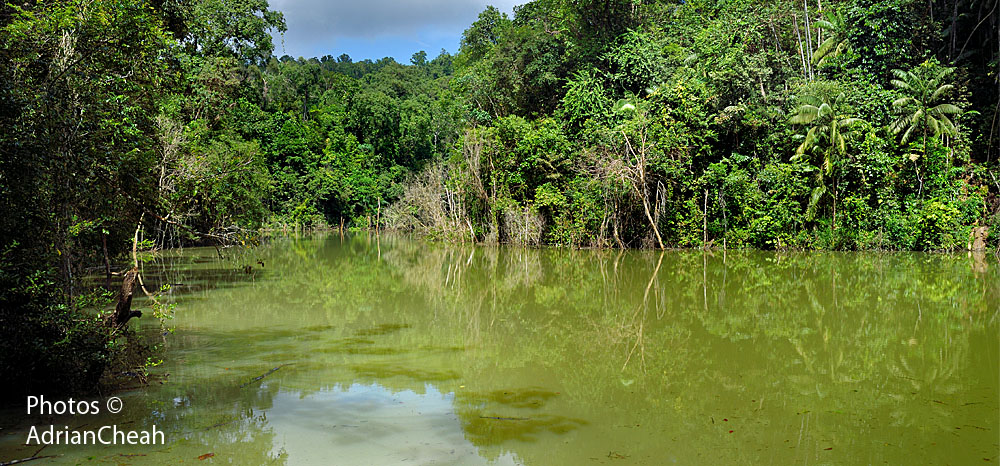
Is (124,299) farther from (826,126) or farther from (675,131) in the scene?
(826,126)

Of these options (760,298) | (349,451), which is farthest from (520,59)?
(349,451)

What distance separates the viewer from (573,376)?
6207 mm

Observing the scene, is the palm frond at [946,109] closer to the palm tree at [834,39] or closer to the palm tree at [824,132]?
the palm tree at [824,132]

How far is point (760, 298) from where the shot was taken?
430 inches

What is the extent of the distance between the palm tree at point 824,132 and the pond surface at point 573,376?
778 centimetres

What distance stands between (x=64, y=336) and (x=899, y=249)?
2142 cm

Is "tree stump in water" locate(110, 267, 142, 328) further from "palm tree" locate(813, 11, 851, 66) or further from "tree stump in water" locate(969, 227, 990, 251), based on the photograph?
"palm tree" locate(813, 11, 851, 66)

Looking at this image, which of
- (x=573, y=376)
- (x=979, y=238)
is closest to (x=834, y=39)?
(x=979, y=238)

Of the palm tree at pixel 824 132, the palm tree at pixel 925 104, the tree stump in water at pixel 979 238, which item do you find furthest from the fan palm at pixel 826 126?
the tree stump in water at pixel 979 238

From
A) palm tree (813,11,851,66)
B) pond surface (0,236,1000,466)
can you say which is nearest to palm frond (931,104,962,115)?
palm tree (813,11,851,66)

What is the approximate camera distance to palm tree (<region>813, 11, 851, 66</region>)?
22.9 m

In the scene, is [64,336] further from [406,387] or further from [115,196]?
[406,387]

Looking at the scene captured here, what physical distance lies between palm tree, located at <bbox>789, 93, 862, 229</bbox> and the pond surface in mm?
7780

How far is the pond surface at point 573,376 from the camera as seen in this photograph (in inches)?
171
